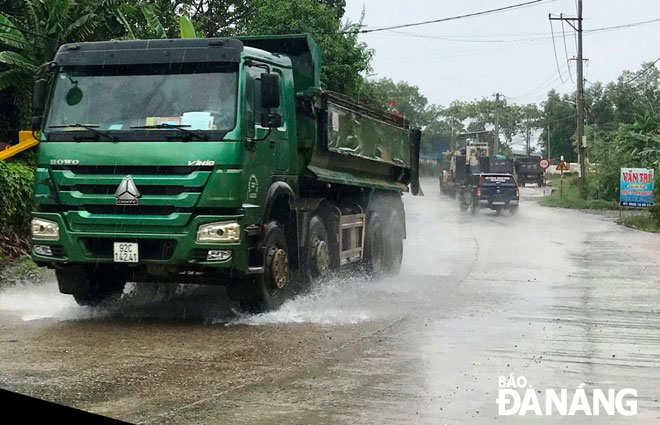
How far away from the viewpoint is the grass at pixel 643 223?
29344mm

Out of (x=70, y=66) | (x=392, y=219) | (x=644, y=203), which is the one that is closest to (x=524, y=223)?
(x=644, y=203)

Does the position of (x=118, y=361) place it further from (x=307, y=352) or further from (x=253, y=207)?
(x=253, y=207)

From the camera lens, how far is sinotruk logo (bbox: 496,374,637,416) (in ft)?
17.6

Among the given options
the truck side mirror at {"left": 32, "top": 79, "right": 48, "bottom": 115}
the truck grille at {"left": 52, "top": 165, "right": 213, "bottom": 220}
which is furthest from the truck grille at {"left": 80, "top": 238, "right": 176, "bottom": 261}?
the truck side mirror at {"left": 32, "top": 79, "right": 48, "bottom": 115}

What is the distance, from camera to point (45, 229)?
8.86m

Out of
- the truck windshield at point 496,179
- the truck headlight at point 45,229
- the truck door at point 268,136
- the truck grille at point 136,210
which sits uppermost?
Answer: the truck door at point 268,136

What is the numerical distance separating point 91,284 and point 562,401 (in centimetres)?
588

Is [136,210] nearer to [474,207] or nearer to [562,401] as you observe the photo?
[562,401]

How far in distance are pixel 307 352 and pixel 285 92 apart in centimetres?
360

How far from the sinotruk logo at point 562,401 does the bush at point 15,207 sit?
32.4ft

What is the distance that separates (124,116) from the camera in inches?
347

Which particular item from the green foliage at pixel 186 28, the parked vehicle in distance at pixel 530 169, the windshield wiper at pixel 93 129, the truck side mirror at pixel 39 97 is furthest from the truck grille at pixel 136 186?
the parked vehicle in distance at pixel 530 169

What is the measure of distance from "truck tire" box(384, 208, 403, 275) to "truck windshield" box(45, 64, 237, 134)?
258 inches

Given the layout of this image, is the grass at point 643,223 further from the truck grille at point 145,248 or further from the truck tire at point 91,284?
the truck grille at point 145,248
